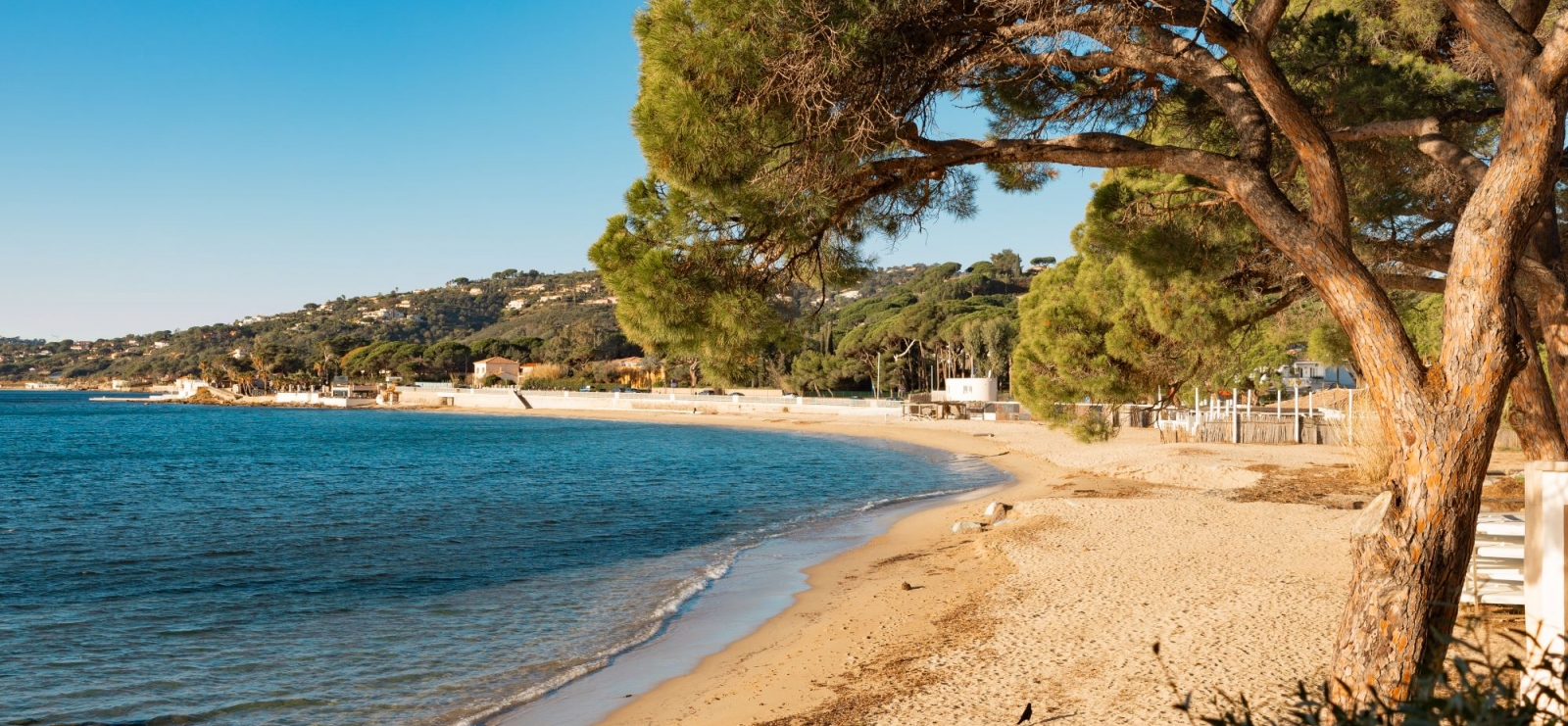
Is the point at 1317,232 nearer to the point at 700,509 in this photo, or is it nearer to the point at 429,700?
the point at 429,700

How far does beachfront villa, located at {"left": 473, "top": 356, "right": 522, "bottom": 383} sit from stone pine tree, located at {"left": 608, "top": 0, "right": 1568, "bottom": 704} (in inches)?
3792

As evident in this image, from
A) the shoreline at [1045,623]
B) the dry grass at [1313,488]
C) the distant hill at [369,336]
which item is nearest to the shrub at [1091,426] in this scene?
the dry grass at [1313,488]

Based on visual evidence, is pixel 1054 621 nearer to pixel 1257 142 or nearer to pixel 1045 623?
pixel 1045 623

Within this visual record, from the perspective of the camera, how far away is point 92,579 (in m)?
13.0

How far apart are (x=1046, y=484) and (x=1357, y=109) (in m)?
14.7

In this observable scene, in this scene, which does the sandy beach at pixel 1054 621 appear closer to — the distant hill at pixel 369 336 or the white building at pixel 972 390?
the white building at pixel 972 390

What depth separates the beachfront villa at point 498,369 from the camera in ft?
327

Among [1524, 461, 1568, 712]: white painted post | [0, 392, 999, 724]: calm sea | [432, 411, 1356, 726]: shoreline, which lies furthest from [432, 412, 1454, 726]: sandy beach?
[0, 392, 999, 724]: calm sea

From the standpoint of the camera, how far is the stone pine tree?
4.16 metres

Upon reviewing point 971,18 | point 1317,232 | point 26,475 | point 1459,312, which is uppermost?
point 971,18

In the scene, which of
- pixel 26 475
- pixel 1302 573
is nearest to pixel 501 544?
pixel 1302 573

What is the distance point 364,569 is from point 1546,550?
1284 centimetres

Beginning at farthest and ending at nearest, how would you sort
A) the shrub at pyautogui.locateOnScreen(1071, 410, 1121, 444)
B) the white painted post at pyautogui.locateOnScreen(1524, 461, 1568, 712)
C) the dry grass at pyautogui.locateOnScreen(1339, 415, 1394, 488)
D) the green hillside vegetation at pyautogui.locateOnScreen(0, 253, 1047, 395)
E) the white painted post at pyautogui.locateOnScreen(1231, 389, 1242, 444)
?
the green hillside vegetation at pyautogui.locateOnScreen(0, 253, 1047, 395) → the white painted post at pyautogui.locateOnScreen(1231, 389, 1242, 444) → the shrub at pyautogui.locateOnScreen(1071, 410, 1121, 444) → the dry grass at pyautogui.locateOnScreen(1339, 415, 1394, 488) → the white painted post at pyautogui.locateOnScreen(1524, 461, 1568, 712)

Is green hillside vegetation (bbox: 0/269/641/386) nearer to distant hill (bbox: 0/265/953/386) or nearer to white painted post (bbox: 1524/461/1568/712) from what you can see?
distant hill (bbox: 0/265/953/386)
